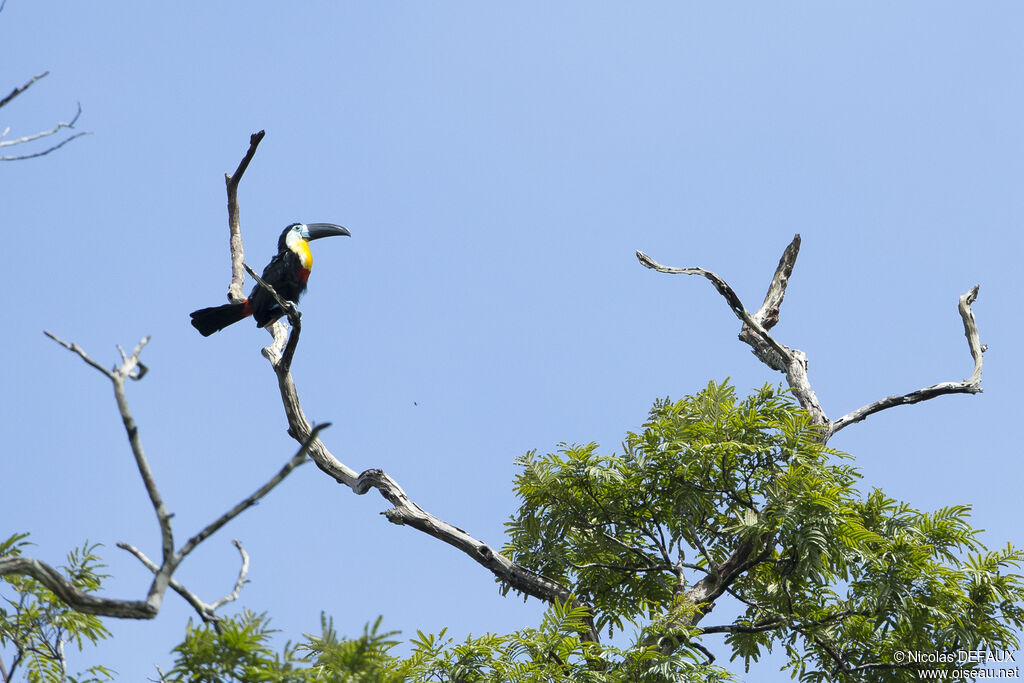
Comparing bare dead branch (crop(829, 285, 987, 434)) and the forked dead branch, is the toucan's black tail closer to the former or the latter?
the forked dead branch

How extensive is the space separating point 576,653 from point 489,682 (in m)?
0.74

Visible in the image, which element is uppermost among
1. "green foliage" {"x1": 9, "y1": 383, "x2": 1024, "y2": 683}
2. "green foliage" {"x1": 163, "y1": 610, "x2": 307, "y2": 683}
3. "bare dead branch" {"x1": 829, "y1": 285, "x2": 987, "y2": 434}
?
"bare dead branch" {"x1": 829, "y1": 285, "x2": 987, "y2": 434}

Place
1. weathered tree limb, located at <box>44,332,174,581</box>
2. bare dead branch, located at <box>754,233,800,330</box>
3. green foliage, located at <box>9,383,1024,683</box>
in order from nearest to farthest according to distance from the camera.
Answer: weathered tree limb, located at <box>44,332,174,581</box> < green foliage, located at <box>9,383,1024,683</box> < bare dead branch, located at <box>754,233,800,330</box>

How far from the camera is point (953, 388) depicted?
1010 centimetres

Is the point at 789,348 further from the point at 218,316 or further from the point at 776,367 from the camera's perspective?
the point at 218,316

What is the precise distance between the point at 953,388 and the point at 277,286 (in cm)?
705

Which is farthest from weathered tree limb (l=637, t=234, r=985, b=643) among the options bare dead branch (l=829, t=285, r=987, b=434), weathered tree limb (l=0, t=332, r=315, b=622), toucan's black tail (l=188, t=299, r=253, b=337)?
weathered tree limb (l=0, t=332, r=315, b=622)

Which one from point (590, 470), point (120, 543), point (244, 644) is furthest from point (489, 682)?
point (120, 543)

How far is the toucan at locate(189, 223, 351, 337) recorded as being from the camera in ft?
29.6

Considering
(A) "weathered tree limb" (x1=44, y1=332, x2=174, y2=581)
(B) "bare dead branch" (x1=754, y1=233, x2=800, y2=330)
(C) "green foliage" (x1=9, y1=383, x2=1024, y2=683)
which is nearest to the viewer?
(A) "weathered tree limb" (x1=44, y1=332, x2=174, y2=581)

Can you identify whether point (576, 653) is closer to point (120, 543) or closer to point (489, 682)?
point (489, 682)

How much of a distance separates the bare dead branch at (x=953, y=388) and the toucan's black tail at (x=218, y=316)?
5705mm

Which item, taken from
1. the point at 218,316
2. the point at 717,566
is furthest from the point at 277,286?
the point at 717,566

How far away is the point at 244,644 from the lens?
4410 millimetres
